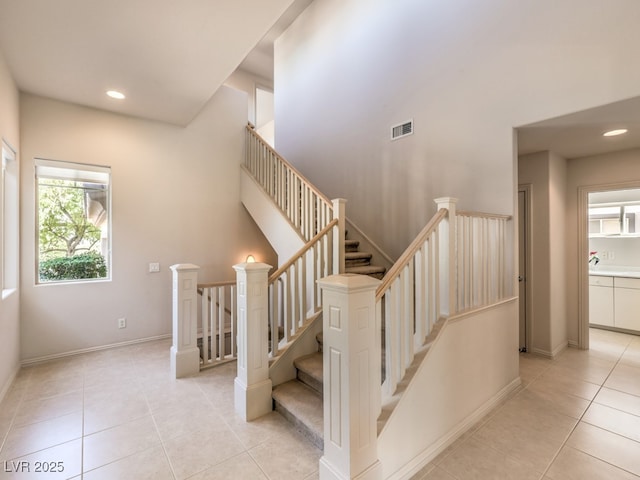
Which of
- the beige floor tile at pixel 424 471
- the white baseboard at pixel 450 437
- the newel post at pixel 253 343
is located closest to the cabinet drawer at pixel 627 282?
the white baseboard at pixel 450 437

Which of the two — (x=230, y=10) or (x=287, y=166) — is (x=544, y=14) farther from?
(x=287, y=166)

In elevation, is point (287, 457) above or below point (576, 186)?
below

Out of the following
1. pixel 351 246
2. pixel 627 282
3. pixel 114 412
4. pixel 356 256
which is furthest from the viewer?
pixel 627 282

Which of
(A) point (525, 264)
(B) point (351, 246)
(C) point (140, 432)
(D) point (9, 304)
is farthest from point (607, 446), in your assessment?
(D) point (9, 304)

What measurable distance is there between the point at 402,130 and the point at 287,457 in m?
3.64

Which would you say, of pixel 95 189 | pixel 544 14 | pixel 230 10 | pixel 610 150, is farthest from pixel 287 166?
pixel 610 150

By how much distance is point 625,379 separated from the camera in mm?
3043

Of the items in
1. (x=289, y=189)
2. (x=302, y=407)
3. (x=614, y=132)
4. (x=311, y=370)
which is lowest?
(x=302, y=407)

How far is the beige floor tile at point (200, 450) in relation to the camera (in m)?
1.91

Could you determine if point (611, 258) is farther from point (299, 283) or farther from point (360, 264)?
point (299, 283)

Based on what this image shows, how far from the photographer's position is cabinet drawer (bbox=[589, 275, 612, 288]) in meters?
4.51

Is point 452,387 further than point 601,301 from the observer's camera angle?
No

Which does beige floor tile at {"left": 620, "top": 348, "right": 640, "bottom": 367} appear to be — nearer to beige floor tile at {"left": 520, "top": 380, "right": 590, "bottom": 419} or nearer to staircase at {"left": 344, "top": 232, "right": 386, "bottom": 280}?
beige floor tile at {"left": 520, "top": 380, "right": 590, "bottom": 419}

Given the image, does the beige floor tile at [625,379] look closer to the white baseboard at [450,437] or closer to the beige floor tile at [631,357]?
the beige floor tile at [631,357]
